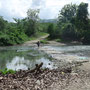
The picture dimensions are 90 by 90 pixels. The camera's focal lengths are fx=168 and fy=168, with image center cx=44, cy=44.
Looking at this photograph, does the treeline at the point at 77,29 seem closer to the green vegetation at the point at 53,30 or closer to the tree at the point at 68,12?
the green vegetation at the point at 53,30

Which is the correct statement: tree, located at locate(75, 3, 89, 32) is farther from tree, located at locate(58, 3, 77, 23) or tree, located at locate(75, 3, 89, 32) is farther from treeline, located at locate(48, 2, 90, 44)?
tree, located at locate(58, 3, 77, 23)

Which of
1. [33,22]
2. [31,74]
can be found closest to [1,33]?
[33,22]

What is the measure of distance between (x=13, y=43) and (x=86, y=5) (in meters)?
26.3

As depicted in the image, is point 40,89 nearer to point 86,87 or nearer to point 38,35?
point 86,87

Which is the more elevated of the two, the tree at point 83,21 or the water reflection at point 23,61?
the tree at point 83,21

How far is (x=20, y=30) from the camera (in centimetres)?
6378

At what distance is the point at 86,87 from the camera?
314 inches

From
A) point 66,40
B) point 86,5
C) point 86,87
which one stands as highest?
point 86,5

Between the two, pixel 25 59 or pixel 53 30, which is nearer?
pixel 25 59

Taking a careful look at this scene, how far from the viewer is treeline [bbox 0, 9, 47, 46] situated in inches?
1999

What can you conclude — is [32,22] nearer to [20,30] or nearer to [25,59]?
[20,30]

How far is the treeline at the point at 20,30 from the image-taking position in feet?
167

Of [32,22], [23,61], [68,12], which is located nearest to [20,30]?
[32,22]

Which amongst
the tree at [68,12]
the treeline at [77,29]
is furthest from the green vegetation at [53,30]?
the tree at [68,12]
